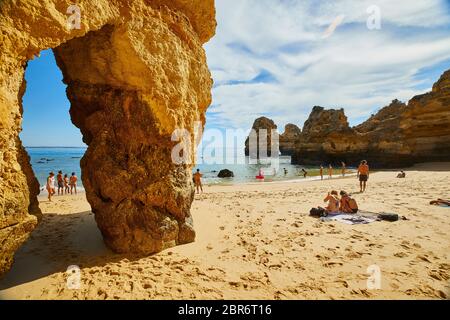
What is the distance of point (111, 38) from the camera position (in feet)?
15.5

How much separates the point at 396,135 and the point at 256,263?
3537 cm

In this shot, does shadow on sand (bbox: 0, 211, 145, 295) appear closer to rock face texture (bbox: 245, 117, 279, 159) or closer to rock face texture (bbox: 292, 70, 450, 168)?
rock face texture (bbox: 292, 70, 450, 168)

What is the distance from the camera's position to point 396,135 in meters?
32.1

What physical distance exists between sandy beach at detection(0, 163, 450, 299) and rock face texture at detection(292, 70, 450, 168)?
28.5m

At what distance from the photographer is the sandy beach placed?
371cm

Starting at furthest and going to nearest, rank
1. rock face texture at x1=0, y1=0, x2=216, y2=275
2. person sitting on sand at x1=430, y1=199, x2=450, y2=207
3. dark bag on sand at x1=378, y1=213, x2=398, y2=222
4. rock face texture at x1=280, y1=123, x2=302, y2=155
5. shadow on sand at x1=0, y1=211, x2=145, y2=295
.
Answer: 1. rock face texture at x1=280, y1=123, x2=302, y2=155
2. person sitting on sand at x1=430, y1=199, x2=450, y2=207
3. dark bag on sand at x1=378, y1=213, x2=398, y2=222
4. rock face texture at x1=0, y1=0, x2=216, y2=275
5. shadow on sand at x1=0, y1=211, x2=145, y2=295

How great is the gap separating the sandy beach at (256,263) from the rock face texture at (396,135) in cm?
2853

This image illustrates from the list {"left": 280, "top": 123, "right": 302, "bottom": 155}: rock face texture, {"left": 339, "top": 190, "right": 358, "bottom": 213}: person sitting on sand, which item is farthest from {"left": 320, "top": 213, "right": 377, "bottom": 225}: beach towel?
{"left": 280, "top": 123, "right": 302, "bottom": 155}: rock face texture

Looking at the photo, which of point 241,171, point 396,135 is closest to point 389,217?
point 396,135

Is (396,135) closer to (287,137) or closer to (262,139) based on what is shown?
(262,139)

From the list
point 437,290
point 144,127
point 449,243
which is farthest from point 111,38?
point 449,243

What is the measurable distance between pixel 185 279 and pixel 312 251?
2.61 m
